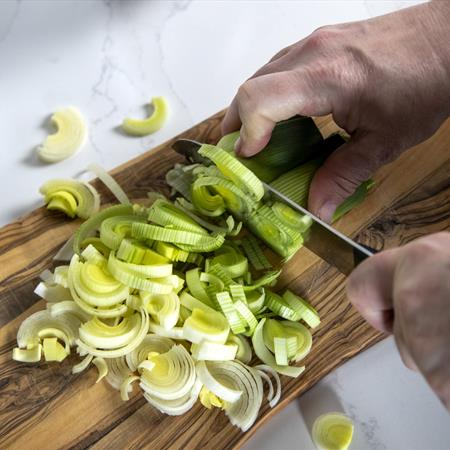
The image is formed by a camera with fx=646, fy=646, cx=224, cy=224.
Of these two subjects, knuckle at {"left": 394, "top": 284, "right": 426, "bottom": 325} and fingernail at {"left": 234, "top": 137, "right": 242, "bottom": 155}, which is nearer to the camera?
knuckle at {"left": 394, "top": 284, "right": 426, "bottom": 325}

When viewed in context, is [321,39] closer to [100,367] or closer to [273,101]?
[273,101]

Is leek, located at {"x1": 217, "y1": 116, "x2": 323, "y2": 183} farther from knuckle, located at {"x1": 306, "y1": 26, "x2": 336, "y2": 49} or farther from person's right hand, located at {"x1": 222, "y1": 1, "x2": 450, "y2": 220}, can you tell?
knuckle, located at {"x1": 306, "y1": 26, "x2": 336, "y2": 49}

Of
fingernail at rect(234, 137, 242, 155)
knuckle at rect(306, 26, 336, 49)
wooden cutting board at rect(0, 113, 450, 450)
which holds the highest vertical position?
knuckle at rect(306, 26, 336, 49)

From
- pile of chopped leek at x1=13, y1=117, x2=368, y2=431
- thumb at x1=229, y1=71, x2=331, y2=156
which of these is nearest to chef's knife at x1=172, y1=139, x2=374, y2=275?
pile of chopped leek at x1=13, y1=117, x2=368, y2=431

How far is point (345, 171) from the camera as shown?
1605 millimetres

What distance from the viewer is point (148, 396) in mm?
1488

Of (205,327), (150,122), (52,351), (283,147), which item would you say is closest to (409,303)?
(205,327)

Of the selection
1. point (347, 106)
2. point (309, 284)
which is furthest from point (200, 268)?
point (347, 106)

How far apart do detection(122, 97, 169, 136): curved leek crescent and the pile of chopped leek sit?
371 mm

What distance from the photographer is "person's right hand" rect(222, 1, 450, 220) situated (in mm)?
1519

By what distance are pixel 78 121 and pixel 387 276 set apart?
3.85 ft

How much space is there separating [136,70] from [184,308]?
2.88 ft

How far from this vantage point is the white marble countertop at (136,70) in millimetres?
1633

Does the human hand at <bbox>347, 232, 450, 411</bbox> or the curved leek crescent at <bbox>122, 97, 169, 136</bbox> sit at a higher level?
the curved leek crescent at <bbox>122, 97, 169, 136</bbox>
